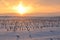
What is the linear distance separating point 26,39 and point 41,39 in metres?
1.40

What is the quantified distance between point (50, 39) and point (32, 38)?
169 centimetres

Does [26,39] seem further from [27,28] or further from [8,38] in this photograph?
[27,28]

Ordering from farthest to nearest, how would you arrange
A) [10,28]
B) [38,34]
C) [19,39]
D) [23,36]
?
[10,28] < [38,34] < [23,36] < [19,39]

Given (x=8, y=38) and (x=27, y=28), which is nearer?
(x=8, y=38)

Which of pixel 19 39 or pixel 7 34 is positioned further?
pixel 7 34

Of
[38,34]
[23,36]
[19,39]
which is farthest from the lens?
[38,34]

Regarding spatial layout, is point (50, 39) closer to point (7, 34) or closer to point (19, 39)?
point (19, 39)

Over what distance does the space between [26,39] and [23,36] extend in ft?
4.11

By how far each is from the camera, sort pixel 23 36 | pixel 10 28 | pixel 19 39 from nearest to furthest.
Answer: pixel 19 39 → pixel 23 36 → pixel 10 28

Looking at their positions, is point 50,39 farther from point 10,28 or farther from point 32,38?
point 10,28

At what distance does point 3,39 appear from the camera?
16.5 meters

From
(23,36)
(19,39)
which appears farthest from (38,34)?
(19,39)

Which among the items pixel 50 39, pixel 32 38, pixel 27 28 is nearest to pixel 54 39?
pixel 50 39

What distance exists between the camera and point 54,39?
16500 mm
